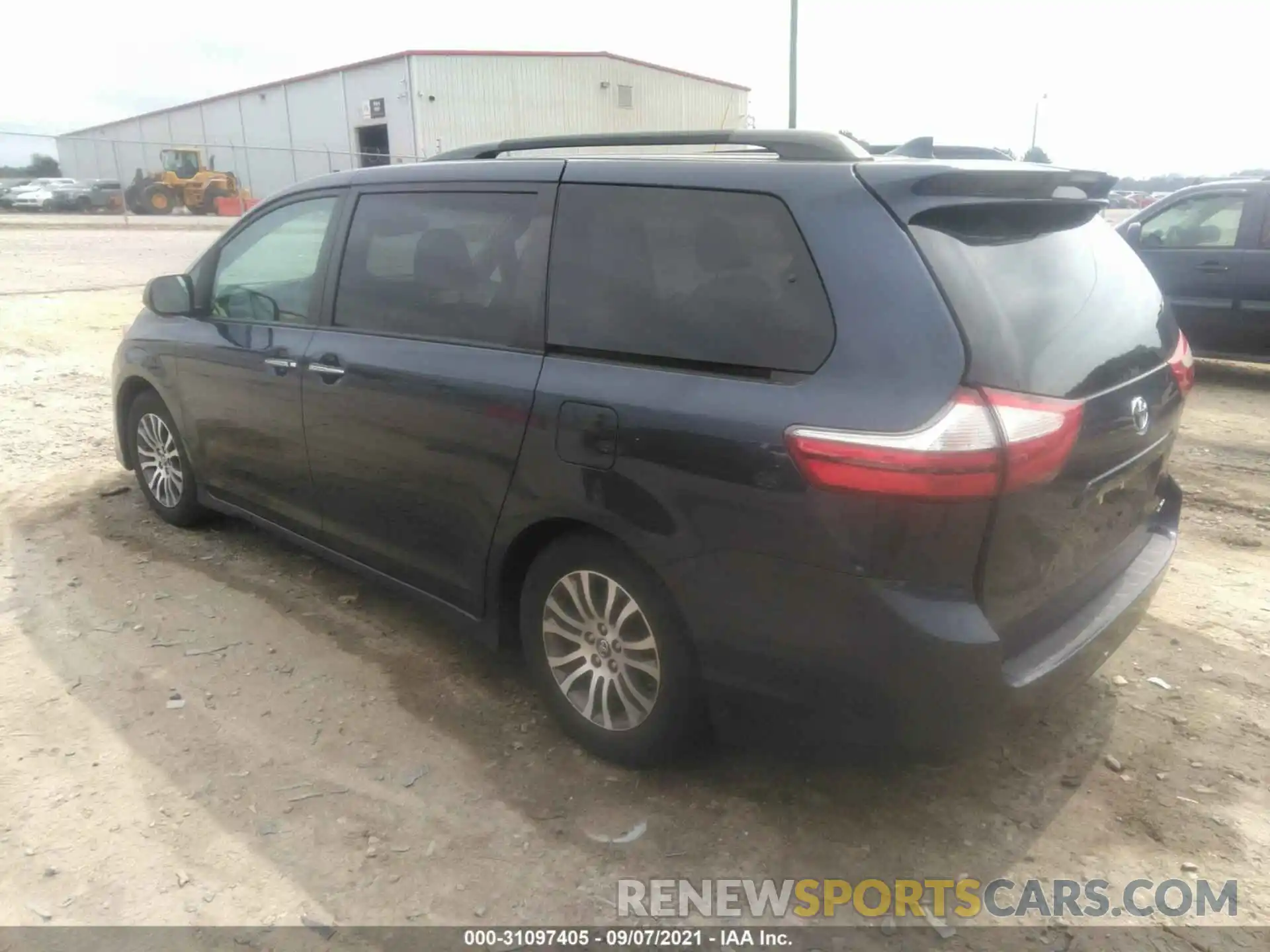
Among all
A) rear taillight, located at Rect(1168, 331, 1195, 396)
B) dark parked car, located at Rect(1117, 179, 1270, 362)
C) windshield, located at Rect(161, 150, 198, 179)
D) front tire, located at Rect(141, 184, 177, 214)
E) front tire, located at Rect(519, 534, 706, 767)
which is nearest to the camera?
front tire, located at Rect(519, 534, 706, 767)

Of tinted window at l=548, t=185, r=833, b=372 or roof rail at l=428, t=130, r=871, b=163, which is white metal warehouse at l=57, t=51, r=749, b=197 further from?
tinted window at l=548, t=185, r=833, b=372

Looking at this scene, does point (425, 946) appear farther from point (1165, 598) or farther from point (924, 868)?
point (1165, 598)

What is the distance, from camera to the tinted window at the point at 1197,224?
8.11m

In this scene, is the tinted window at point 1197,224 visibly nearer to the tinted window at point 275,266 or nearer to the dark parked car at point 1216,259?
the dark parked car at point 1216,259

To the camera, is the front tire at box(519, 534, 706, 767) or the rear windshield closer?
the rear windshield

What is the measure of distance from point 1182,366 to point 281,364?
3308 millimetres

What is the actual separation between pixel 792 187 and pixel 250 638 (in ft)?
9.14

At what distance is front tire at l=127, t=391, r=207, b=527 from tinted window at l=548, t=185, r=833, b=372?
2.72 m

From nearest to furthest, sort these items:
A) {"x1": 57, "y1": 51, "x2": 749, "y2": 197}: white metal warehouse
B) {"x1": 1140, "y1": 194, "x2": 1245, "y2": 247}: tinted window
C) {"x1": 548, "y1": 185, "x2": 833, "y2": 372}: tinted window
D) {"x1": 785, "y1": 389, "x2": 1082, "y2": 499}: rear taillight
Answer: {"x1": 785, "y1": 389, "x2": 1082, "y2": 499}: rear taillight
{"x1": 548, "y1": 185, "x2": 833, "y2": 372}: tinted window
{"x1": 1140, "y1": 194, "x2": 1245, "y2": 247}: tinted window
{"x1": 57, "y1": 51, "x2": 749, "y2": 197}: white metal warehouse

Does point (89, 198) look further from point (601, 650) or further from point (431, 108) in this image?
point (601, 650)

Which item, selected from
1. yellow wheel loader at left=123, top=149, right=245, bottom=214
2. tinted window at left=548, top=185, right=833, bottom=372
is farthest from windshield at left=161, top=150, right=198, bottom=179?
tinted window at left=548, top=185, right=833, bottom=372

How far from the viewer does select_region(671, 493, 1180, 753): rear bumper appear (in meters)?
2.16

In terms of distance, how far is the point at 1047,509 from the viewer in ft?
7.47

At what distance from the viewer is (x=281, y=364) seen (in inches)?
148
